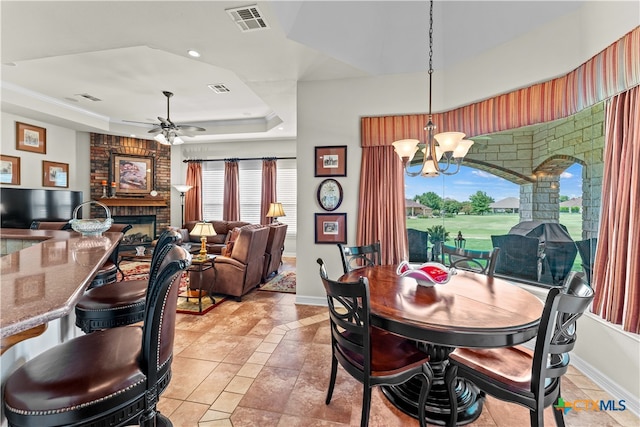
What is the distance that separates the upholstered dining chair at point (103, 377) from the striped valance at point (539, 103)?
3041mm

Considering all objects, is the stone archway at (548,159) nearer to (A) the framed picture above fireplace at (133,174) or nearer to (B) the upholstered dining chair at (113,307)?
(B) the upholstered dining chair at (113,307)

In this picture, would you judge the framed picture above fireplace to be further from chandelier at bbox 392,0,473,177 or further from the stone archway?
the stone archway

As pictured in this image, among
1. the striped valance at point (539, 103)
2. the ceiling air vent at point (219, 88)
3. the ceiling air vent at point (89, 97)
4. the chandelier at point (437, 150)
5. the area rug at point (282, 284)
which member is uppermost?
the ceiling air vent at point (219, 88)

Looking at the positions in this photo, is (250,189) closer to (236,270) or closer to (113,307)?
(236,270)

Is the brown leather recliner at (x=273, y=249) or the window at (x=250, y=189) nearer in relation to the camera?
the brown leather recliner at (x=273, y=249)

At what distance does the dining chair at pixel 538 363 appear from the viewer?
4.16 ft

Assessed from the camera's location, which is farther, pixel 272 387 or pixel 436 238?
pixel 436 238

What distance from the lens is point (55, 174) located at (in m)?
5.99

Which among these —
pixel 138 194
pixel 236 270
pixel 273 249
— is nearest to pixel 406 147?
pixel 236 270

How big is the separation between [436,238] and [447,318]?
2.57m

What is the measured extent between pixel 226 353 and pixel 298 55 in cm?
309

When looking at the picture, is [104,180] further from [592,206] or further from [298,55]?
[592,206]

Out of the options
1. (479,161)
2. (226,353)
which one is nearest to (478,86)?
(479,161)

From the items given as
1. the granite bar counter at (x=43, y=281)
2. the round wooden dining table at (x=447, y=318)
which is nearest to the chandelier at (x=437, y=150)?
the round wooden dining table at (x=447, y=318)
